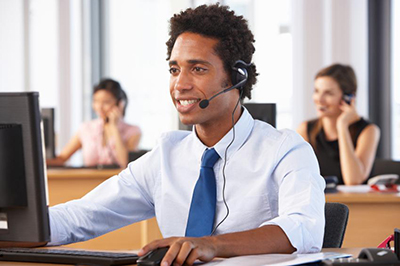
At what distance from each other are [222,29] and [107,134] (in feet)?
11.9

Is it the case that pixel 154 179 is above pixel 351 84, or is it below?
below

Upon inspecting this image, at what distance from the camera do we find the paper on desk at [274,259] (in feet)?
4.20

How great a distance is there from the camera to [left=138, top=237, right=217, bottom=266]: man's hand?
1.28 meters

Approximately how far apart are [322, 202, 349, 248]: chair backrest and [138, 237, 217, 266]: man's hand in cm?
51

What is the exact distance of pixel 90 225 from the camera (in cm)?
182

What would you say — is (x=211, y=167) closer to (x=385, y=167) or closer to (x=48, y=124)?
(x=385, y=167)

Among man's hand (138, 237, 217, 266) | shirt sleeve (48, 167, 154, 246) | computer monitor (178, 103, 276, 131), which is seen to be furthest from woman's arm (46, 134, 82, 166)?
man's hand (138, 237, 217, 266)

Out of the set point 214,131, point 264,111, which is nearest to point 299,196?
point 214,131

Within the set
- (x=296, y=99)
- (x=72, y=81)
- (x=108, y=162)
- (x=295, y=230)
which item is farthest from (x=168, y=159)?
(x=72, y=81)

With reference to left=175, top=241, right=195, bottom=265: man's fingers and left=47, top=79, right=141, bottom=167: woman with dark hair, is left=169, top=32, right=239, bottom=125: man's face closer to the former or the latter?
left=175, top=241, right=195, bottom=265: man's fingers

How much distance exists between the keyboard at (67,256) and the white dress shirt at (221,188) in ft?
0.64

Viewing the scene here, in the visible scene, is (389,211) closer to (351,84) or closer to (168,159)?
(351,84)

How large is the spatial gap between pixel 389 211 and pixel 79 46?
194 inches

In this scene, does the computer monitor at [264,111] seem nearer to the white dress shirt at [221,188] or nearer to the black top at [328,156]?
the white dress shirt at [221,188]
